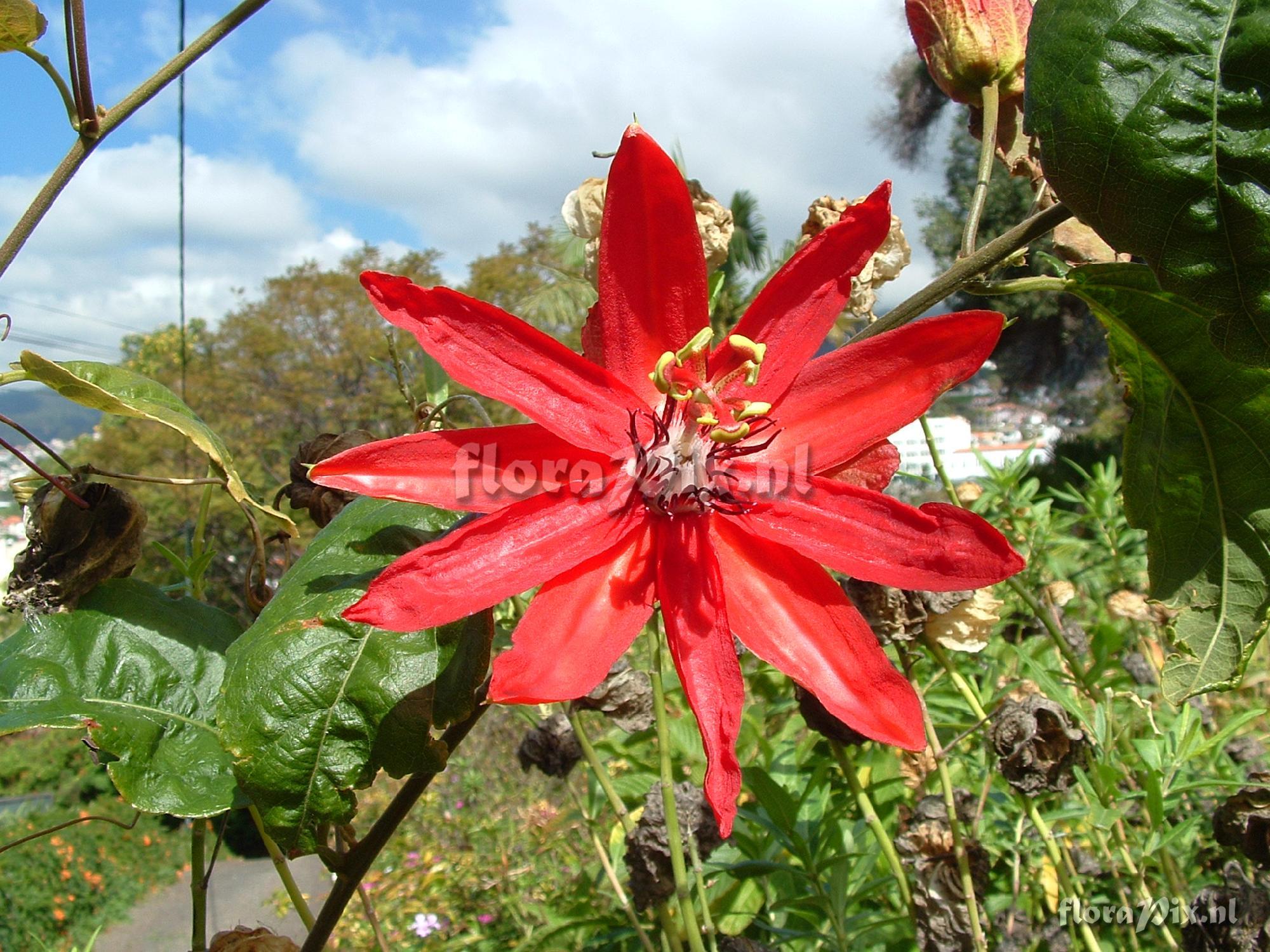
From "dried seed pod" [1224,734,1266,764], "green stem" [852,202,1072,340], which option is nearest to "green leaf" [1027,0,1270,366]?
"green stem" [852,202,1072,340]

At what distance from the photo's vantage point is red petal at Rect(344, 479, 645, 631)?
0.64 metres

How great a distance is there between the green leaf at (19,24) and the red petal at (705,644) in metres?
0.69

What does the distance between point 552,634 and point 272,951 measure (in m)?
0.48

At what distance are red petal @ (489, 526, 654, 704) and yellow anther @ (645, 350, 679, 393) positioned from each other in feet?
0.48

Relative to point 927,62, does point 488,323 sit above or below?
below

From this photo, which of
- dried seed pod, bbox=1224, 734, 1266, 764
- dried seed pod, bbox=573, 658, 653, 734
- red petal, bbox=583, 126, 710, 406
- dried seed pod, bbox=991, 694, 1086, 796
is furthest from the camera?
dried seed pod, bbox=1224, 734, 1266, 764

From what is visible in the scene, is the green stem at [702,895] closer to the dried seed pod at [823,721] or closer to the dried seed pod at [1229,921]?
the dried seed pod at [823,721]

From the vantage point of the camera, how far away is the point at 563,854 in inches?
148

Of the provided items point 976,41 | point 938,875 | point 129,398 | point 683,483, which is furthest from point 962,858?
point 129,398

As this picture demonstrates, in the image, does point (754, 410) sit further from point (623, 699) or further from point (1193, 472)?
point (623, 699)

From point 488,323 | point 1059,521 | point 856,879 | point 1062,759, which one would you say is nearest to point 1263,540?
point 1062,759

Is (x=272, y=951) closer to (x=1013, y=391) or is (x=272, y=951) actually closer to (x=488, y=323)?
(x=488, y=323)

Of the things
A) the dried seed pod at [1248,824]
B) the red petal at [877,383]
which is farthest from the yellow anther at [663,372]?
the dried seed pod at [1248,824]

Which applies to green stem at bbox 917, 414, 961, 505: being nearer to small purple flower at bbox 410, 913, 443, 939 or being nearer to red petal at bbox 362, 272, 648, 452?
red petal at bbox 362, 272, 648, 452
